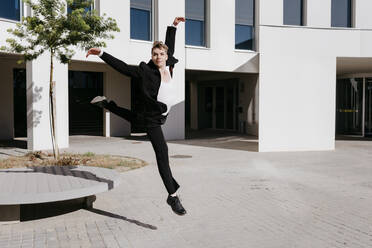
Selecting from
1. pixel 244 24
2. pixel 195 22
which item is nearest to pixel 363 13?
pixel 244 24

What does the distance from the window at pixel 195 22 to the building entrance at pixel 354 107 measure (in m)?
8.43

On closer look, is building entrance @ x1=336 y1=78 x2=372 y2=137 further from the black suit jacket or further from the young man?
the black suit jacket

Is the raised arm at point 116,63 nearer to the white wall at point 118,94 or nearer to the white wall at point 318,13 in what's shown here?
the white wall at point 118,94

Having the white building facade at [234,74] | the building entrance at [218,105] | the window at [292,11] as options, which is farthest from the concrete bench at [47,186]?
the building entrance at [218,105]

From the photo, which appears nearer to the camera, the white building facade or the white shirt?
the white shirt

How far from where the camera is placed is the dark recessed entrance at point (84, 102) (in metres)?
19.5

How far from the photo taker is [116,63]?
12.0ft

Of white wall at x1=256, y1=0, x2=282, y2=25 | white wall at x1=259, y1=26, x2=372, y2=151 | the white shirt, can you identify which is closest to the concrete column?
white wall at x1=259, y1=26, x2=372, y2=151

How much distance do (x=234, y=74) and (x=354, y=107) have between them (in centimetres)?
663

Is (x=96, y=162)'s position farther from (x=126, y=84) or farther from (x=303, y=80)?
(x=126, y=84)

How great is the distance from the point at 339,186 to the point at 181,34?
A: 11.4m

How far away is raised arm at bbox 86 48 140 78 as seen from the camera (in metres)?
3.62

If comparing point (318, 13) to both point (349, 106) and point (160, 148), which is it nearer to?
point (349, 106)

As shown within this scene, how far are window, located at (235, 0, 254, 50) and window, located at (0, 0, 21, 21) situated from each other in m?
10.1
